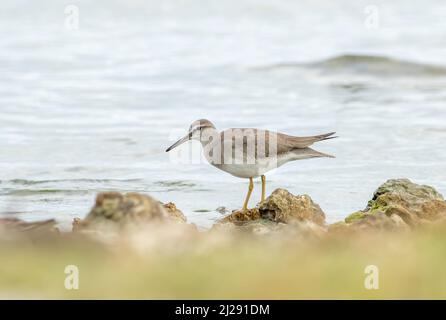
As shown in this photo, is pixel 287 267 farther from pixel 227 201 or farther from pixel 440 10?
pixel 440 10

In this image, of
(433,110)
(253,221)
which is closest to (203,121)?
(253,221)

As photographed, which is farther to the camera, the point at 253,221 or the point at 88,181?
the point at 88,181

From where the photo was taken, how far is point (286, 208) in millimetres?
10438

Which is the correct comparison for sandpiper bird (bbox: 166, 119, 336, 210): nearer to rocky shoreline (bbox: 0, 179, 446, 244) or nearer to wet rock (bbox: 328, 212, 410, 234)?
rocky shoreline (bbox: 0, 179, 446, 244)

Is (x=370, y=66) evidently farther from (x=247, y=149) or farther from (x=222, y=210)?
(x=247, y=149)

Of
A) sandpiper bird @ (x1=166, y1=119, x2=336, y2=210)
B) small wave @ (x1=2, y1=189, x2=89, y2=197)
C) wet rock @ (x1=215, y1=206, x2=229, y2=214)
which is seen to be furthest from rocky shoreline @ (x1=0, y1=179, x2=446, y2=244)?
small wave @ (x1=2, y1=189, x2=89, y2=197)

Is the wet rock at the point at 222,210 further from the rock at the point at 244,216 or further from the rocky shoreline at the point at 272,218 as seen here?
the rock at the point at 244,216

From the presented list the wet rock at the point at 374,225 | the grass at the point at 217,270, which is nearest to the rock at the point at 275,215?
the wet rock at the point at 374,225

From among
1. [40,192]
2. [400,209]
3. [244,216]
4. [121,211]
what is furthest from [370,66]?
[121,211]

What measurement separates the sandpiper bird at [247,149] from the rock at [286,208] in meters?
0.47

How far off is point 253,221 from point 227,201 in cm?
253

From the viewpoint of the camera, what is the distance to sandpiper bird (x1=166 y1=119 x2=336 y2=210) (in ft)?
35.1

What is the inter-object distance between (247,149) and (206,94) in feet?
40.7

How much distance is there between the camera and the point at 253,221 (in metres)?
10.8
